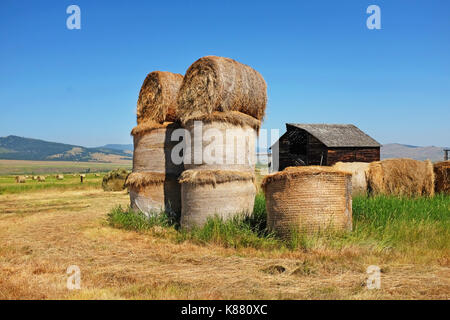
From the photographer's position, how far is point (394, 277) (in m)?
4.81

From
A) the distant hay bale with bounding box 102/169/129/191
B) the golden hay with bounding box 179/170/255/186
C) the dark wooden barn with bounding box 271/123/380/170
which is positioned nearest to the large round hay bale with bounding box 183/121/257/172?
the golden hay with bounding box 179/170/255/186

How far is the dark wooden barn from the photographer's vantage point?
80.0ft

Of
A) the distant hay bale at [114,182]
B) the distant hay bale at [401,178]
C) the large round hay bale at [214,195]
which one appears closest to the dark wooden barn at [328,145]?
the distant hay bale at [401,178]

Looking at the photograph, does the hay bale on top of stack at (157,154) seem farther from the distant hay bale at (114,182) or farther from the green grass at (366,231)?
the distant hay bale at (114,182)

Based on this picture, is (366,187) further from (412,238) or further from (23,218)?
(23,218)

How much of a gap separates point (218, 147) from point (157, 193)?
2158mm

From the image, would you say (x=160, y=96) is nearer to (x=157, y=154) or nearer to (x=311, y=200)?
(x=157, y=154)

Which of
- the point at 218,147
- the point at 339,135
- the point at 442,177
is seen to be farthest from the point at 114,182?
the point at 442,177

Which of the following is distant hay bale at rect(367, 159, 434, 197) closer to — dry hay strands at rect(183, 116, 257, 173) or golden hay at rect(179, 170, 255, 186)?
dry hay strands at rect(183, 116, 257, 173)

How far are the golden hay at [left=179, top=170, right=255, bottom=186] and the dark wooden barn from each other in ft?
54.4
